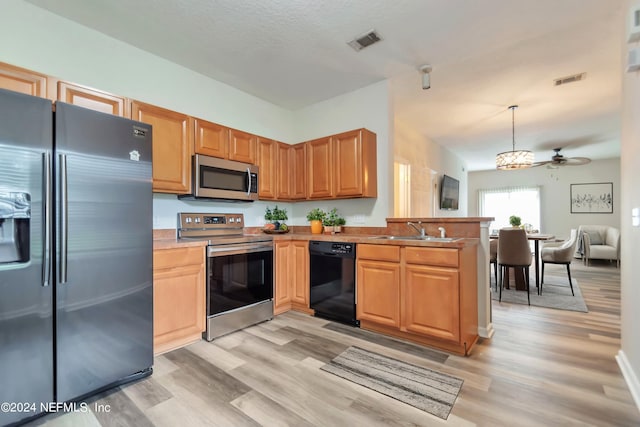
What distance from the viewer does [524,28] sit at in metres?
2.40

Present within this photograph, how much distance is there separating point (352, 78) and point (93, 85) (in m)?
2.50

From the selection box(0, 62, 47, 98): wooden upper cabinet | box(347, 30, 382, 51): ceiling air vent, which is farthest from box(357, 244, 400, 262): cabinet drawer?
box(0, 62, 47, 98): wooden upper cabinet

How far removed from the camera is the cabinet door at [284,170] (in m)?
3.71

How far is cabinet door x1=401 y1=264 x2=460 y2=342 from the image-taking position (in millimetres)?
2254

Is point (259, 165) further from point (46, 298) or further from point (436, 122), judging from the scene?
point (436, 122)

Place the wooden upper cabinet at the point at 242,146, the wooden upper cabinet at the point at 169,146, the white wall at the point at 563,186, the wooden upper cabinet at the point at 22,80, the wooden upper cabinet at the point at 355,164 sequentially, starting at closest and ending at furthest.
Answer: the wooden upper cabinet at the point at 22,80
the wooden upper cabinet at the point at 169,146
the wooden upper cabinet at the point at 242,146
the wooden upper cabinet at the point at 355,164
the white wall at the point at 563,186

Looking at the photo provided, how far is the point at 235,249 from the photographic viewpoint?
8.87 feet

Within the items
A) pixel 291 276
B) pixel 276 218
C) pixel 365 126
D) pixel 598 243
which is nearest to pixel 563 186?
pixel 598 243

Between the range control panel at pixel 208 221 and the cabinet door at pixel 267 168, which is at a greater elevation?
the cabinet door at pixel 267 168

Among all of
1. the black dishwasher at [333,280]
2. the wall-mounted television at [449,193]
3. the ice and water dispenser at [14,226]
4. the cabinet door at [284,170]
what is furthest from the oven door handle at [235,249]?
the wall-mounted television at [449,193]

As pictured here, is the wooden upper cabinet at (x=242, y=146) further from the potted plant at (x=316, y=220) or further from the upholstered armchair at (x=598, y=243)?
the upholstered armchair at (x=598, y=243)

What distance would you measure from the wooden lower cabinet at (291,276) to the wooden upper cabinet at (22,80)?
2224 millimetres

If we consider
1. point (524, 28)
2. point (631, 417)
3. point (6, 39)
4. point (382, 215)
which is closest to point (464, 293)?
point (631, 417)

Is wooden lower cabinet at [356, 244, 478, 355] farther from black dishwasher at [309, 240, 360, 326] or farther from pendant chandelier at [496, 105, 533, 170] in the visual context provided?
pendant chandelier at [496, 105, 533, 170]
